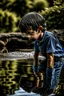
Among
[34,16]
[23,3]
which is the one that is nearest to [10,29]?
[23,3]

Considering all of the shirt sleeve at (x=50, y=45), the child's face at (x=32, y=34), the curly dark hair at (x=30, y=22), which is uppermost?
the curly dark hair at (x=30, y=22)

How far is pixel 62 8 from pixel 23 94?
9957 millimetres

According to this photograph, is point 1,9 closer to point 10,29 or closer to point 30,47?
point 10,29

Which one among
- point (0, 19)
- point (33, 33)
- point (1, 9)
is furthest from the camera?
point (1, 9)

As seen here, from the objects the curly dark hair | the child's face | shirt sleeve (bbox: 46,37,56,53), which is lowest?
shirt sleeve (bbox: 46,37,56,53)

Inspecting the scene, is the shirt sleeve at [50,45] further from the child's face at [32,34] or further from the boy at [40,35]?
the child's face at [32,34]

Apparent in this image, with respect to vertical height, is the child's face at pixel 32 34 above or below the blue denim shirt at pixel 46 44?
above

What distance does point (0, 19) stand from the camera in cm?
1459

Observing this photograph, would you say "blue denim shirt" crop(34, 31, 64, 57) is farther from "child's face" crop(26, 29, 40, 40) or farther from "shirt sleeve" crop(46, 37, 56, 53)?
"child's face" crop(26, 29, 40, 40)

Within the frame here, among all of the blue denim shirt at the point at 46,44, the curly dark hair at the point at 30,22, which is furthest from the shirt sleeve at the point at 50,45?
the curly dark hair at the point at 30,22

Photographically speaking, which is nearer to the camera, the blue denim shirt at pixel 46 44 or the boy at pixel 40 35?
the boy at pixel 40 35

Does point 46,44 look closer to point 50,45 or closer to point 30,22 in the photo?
point 50,45

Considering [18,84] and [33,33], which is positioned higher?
[33,33]

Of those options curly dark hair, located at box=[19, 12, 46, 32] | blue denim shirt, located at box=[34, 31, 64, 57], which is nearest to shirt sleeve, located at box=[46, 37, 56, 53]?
blue denim shirt, located at box=[34, 31, 64, 57]
